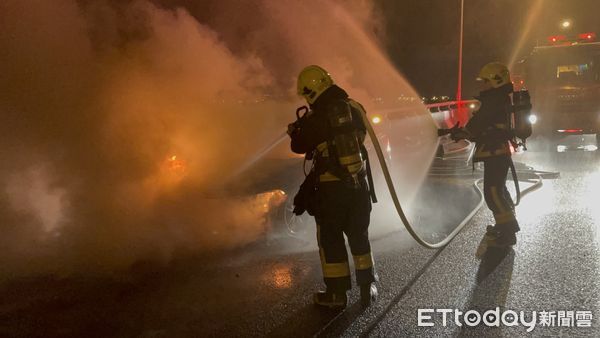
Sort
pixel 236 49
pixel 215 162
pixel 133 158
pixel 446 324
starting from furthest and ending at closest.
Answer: pixel 236 49, pixel 133 158, pixel 215 162, pixel 446 324

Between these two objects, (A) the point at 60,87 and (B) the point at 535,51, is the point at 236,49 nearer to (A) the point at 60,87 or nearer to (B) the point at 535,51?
(A) the point at 60,87

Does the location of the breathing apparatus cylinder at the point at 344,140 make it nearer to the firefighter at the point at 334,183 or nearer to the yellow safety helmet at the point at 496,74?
the firefighter at the point at 334,183

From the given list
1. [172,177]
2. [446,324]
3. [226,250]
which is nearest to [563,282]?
[446,324]

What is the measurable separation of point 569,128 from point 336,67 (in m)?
7.31

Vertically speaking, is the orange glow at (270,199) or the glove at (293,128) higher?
the glove at (293,128)

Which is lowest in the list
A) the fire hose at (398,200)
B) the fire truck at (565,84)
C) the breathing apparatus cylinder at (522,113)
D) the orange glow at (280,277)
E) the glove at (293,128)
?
the orange glow at (280,277)

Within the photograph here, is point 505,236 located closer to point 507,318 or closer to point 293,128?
point 507,318

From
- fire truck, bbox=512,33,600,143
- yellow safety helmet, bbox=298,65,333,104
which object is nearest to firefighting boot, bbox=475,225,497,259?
yellow safety helmet, bbox=298,65,333,104

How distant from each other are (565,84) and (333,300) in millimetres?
12249

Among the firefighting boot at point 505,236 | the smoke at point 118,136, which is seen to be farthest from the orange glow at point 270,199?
the firefighting boot at point 505,236

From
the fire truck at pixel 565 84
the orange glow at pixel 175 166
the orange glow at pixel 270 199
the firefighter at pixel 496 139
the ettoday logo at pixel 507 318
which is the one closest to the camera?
the ettoday logo at pixel 507 318

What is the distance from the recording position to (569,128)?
42.8 ft

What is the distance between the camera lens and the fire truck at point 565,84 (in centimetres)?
1292

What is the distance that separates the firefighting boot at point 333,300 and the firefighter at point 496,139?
6.83 feet
